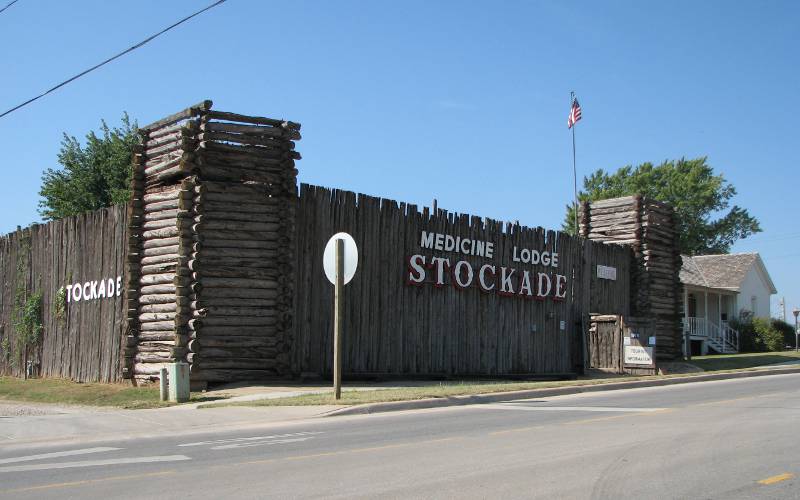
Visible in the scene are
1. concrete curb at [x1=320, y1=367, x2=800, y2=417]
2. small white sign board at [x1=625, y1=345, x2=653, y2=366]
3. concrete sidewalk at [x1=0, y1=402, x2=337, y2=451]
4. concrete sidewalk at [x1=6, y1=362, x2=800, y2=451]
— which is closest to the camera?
concrete sidewalk at [x1=0, y1=402, x2=337, y2=451]

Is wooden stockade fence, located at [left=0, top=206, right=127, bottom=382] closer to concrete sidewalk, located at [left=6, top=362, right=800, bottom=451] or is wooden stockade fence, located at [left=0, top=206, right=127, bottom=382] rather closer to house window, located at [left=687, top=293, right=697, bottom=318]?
concrete sidewalk, located at [left=6, top=362, right=800, bottom=451]

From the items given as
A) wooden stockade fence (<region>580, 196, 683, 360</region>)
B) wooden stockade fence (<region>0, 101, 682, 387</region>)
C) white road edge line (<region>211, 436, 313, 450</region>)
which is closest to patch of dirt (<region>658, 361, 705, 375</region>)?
wooden stockade fence (<region>0, 101, 682, 387</region>)

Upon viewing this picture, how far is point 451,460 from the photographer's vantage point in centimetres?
876

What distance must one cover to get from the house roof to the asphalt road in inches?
1523

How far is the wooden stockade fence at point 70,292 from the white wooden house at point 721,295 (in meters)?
33.3

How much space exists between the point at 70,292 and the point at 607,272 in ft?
60.3

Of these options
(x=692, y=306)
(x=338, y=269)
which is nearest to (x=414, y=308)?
(x=338, y=269)

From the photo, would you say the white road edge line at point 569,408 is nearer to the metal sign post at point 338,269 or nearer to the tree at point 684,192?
the metal sign post at point 338,269

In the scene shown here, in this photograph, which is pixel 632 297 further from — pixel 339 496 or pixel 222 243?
pixel 339 496

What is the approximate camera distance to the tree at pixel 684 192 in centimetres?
6681

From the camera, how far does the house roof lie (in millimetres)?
50103

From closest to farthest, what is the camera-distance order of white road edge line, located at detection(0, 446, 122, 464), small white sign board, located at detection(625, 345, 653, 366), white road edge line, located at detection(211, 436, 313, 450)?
white road edge line, located at detection(0, 446, 122, 464) < white road edge line, located at detection(211, 436, 313, 450) < small white sign board, located at detection(625, 345, 653, 366)

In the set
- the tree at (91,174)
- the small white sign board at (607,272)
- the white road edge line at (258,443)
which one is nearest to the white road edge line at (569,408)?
the white road edge line at (258,443)

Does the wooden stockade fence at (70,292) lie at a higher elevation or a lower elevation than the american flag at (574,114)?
lower
